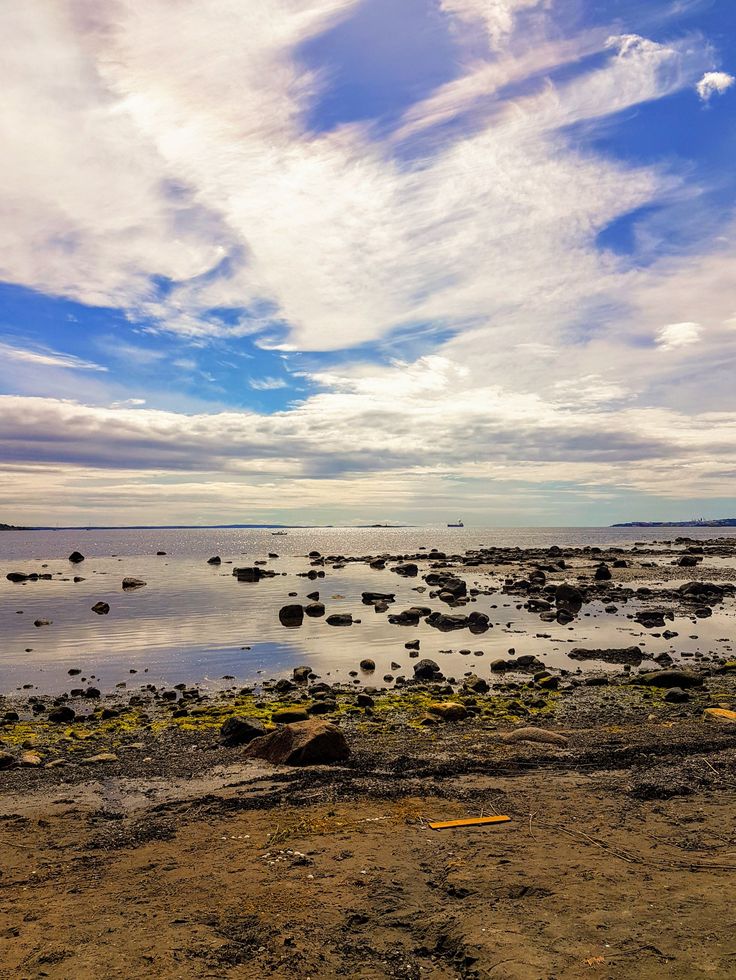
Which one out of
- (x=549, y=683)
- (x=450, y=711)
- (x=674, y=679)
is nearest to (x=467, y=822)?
(x=450, y=711)

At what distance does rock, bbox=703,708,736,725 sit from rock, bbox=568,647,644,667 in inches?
316

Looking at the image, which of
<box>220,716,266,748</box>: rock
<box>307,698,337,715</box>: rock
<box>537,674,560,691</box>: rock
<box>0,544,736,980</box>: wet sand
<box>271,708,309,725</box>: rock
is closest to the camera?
<box>0,544,736,980</box>: wet sand

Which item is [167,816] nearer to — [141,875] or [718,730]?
[141,875]

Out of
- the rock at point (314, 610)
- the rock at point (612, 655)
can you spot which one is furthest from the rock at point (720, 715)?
the rock at point (314, 610)

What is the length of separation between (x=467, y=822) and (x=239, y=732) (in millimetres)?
6890

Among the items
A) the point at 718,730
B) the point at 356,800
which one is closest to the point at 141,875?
the point at 356,800

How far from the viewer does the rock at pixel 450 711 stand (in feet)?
52.7

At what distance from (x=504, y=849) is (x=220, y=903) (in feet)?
12.3

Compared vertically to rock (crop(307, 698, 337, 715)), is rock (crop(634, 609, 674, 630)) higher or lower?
lower

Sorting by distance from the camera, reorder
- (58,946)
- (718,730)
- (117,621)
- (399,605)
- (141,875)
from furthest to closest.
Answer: (399,605), (117,621), (718,730), (141,875), (58,946)

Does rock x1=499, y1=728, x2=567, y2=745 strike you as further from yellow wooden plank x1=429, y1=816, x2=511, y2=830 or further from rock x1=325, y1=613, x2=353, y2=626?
rock x1=325, y1=613, x2=353, y2=626

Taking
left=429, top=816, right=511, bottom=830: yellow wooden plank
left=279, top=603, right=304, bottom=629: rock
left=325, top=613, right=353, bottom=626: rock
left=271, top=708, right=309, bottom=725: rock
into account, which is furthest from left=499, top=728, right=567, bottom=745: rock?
left=279, top=603, right=304, bottom=629: rock

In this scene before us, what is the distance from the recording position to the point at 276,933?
267 inches

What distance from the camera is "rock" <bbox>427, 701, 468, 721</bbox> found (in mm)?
16062
